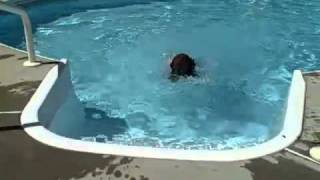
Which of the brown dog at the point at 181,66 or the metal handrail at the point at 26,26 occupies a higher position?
the metal handrail at the point at 26,26

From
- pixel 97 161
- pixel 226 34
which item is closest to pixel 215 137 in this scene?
pixel 97 161

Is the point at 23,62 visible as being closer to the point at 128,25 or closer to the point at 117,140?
the point at 117,140

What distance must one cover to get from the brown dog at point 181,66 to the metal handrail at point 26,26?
101 inches

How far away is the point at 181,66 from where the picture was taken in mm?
7879

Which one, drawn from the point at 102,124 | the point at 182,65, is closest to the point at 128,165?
the point at 102,124

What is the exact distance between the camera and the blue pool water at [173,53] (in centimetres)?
699

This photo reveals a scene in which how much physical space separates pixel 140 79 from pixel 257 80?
1855mm

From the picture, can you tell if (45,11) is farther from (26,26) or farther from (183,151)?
(183,151)

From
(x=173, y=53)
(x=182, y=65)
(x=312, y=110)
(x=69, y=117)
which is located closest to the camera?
(x=312, y=110)

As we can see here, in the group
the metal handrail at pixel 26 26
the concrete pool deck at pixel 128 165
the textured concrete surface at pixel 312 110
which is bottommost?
the concrete pool deck at pixel 128 165

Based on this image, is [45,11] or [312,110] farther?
[45,11]

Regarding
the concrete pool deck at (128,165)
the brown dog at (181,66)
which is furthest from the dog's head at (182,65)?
the concrete pool deck at (128,165)

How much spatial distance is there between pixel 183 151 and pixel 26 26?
222 centimetres

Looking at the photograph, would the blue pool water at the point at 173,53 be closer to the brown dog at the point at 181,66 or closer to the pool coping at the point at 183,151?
the brown dog at the point at 181,66
